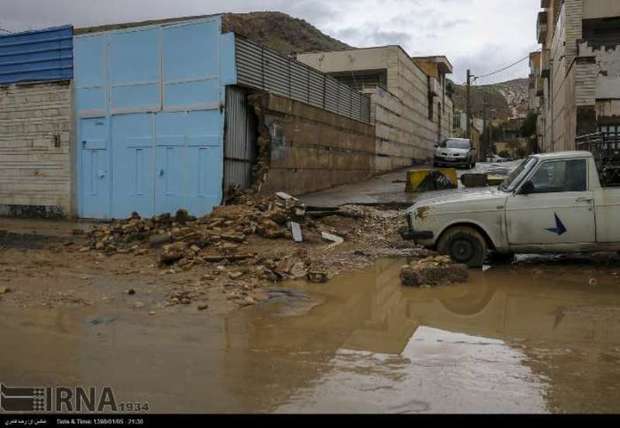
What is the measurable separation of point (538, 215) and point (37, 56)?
14.7 meters

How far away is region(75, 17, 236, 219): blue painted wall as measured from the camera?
14.0 metres

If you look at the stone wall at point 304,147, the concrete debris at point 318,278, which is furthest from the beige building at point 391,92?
the concrete debris at point 318,278

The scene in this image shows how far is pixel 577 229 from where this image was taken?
880 centimetres

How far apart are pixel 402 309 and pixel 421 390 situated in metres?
2.69

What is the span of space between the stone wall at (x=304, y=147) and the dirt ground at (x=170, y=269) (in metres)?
3.23

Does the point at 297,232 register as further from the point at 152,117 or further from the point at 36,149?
the point at 36,149

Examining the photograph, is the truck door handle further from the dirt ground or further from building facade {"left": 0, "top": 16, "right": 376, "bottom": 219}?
building facade {"left": 0, "top": 16, "right": 376, "bottom": 219}

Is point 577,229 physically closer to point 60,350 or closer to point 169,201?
point 60,350

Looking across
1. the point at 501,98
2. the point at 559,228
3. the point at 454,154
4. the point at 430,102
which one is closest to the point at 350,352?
the point at 559,228

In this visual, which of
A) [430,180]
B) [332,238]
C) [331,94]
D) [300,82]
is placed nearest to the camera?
Answer: [332,238]

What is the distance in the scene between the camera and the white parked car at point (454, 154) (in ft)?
99.0

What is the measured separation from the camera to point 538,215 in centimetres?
885

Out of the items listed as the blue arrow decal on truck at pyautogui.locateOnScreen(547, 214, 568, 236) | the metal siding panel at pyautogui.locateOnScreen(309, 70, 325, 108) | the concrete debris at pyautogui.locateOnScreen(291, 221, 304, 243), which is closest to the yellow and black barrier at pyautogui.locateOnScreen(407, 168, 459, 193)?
the metal siding panel at pyautogui.locateOnScreen(309, 70, 325, 108)
